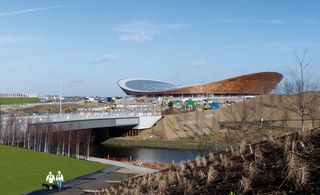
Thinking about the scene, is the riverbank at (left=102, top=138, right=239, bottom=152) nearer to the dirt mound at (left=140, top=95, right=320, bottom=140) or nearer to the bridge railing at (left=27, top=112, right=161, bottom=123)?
the bridge railing at (left=27, top=112, right=161, bottom=123)

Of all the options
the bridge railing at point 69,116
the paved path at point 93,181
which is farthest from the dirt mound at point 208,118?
the paved path at point 93,181

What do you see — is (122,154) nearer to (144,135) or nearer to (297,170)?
(144,135)

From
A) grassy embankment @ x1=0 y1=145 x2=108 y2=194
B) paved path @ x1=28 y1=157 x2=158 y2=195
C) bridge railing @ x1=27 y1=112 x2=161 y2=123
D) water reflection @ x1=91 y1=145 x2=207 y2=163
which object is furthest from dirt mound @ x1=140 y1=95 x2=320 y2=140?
paved path @ x1=28 y1=157 x2=158 y2=195

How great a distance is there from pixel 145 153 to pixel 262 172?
32896 millimetres

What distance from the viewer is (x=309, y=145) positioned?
6.97 m

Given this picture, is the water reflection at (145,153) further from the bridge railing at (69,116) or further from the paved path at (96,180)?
the paved path at (96,180)

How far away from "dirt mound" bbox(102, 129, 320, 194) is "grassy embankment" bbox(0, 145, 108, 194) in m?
11.2

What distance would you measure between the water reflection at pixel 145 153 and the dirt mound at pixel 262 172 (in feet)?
82.8

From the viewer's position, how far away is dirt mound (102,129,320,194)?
5672 mm

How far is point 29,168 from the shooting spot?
74.7ft

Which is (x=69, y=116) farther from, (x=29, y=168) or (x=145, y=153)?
(x=29, y=168)

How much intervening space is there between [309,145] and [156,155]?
3057 cm

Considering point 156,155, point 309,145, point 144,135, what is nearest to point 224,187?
point 309,145

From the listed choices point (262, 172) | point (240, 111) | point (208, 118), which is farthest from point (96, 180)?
point (240, 111)
